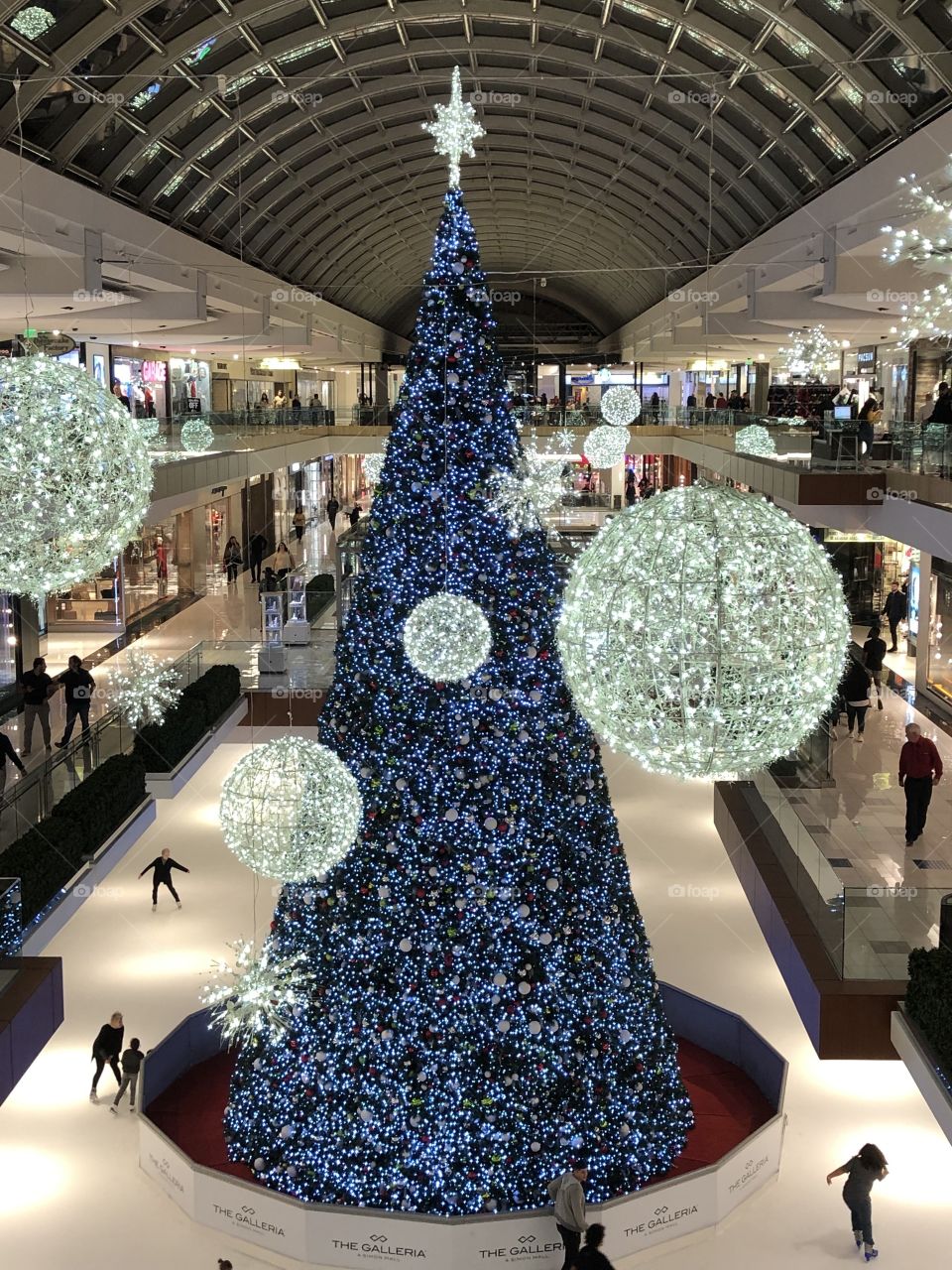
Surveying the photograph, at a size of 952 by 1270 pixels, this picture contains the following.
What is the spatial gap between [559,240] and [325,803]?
41.8 meters

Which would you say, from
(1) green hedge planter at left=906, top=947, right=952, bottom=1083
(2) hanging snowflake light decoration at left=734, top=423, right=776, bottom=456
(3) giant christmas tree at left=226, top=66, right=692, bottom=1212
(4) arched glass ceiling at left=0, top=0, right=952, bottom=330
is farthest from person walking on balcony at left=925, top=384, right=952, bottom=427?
(3) giant christmas tree at left=226, top=66, right=692, bottom=1212

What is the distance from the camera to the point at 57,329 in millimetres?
21297

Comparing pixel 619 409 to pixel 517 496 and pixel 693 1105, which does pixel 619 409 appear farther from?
pixel 517 496

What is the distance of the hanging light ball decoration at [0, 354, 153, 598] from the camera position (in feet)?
21.8

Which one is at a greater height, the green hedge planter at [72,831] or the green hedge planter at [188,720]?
the green hedge planter at [72,831]

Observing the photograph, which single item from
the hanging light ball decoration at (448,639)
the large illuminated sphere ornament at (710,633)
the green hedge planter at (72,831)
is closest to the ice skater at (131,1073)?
the green hedge planter at (72,831)

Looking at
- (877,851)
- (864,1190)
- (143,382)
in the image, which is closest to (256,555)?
(143,382)

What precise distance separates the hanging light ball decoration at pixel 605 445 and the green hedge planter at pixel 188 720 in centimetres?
1610

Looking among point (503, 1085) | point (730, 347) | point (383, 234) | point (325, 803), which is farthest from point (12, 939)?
point (383, 234)

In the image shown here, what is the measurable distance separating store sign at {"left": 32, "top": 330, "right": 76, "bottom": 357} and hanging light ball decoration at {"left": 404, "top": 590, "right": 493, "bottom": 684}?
15520 millimetres

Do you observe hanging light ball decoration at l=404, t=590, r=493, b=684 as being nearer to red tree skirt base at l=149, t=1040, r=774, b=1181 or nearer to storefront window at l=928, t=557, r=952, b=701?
red tree skirt base at l=149, t=1040, r=774, b=1181

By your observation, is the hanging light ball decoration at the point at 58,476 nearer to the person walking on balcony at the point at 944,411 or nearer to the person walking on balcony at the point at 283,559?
the person walking on balcony at the point at 944,411

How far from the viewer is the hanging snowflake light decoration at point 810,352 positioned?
2770 cm

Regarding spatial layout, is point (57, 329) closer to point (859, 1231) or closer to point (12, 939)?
point (12, 939)
